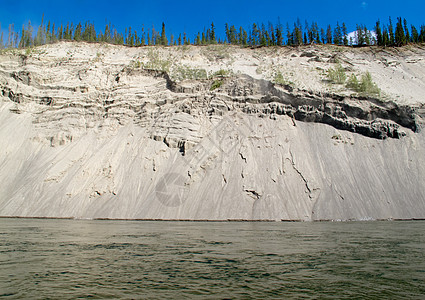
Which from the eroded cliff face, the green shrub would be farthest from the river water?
the green shrub

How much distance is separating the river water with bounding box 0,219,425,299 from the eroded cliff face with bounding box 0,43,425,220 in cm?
1766

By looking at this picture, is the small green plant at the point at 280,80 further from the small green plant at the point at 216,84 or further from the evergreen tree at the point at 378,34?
the evergreen tree at the point at 378,34

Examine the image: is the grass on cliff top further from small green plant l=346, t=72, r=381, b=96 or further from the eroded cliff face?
the eroded cliff face

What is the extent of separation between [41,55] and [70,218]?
1307 inches

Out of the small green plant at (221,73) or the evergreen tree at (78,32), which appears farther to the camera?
the evergreen tree at (78,32)

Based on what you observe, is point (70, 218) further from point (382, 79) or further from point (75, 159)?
point (382, 79)

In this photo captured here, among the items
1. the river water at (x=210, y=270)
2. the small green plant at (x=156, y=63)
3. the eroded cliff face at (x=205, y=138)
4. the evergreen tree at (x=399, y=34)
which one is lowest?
the river water at (x=210, y=270)

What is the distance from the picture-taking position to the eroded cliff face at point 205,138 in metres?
31.8

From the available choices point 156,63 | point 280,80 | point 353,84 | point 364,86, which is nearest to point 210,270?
point 280,80

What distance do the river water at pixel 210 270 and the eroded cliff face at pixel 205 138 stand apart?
58.0 ft

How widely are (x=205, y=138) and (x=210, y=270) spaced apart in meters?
30.1

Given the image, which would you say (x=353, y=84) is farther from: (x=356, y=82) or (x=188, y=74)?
(x=188, y=74)

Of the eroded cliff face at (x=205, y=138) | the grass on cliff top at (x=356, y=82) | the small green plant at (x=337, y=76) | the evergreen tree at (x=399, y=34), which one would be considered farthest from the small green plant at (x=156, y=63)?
the evergreen tree at (x=399, y=34)

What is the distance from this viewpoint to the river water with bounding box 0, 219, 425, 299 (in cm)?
655
